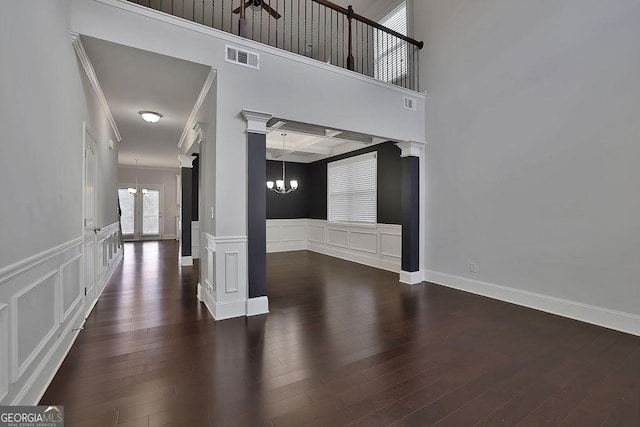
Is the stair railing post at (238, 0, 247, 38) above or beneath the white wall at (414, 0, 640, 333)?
above

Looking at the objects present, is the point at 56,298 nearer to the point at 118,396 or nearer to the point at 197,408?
the point at 118,396

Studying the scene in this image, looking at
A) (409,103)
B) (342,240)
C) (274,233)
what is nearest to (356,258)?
(342,240)

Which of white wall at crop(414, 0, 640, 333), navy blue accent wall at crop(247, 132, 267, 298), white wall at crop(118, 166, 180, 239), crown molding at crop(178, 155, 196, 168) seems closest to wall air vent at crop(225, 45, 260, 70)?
navy blue accent wall at crop(247, 132, 267, 298)

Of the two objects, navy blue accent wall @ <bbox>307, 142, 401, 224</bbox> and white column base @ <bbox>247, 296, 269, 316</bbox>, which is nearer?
white column base @ <bbox>247, 296, 269, 316</bbox>

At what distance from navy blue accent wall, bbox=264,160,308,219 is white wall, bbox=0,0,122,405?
569cm

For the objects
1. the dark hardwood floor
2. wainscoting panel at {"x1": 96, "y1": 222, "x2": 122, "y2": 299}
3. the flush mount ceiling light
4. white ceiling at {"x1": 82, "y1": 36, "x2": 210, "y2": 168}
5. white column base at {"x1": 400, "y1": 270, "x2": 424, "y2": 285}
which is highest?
white ceiling at {"x1": 82, "y1": 36, "x2": 210, "y2": 168}

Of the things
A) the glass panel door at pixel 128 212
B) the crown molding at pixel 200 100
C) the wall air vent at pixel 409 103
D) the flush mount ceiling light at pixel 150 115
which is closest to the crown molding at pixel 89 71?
the flush mount ceiling light at pixel 150 115

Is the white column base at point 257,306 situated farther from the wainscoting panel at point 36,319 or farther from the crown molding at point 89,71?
the crown molding at point 89,71

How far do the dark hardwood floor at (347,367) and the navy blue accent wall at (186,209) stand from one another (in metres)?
2.67

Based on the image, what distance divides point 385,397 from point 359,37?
6.91 metres

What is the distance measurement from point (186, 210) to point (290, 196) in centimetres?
324

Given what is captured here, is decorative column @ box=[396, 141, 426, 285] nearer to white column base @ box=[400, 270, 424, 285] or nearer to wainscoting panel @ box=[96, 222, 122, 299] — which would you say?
white column base @ box=[400, 270, 424, 285]

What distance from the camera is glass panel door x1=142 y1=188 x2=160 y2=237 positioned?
1170 cm

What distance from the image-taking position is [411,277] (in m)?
4.94
